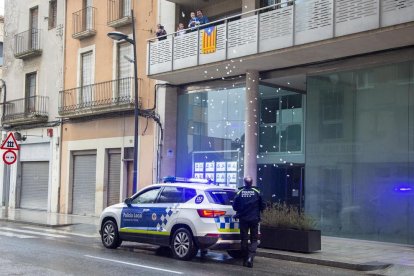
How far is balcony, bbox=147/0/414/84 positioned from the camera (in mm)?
13164

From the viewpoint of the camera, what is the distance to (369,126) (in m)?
15.1

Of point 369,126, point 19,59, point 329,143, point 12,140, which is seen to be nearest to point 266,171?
point 329,143

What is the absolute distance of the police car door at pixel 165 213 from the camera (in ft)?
37.6

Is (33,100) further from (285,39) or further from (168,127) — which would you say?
(285,39)

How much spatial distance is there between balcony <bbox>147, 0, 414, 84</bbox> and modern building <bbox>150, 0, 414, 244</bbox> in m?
0.03

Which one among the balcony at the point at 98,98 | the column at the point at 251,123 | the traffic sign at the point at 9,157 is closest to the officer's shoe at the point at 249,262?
the column at the point at 251,123

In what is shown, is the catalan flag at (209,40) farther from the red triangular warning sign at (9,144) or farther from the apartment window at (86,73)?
the red triangular warning sign at (9,144)

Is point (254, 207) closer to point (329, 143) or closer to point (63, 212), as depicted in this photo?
point (329, 143)

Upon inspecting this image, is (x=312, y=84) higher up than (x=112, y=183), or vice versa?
(x=312, y=84)

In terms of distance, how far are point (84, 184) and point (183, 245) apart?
554 inches

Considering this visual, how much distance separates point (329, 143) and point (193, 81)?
20.6 ft

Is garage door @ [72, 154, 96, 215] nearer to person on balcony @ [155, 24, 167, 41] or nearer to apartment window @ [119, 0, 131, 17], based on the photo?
apartment window @ [119, 0, 131, 17]

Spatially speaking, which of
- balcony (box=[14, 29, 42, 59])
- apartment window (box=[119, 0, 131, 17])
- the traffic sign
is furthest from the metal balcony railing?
balcony (box=[14, 29, 42, 59])

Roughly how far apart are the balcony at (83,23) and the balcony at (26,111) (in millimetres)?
A: 3883
